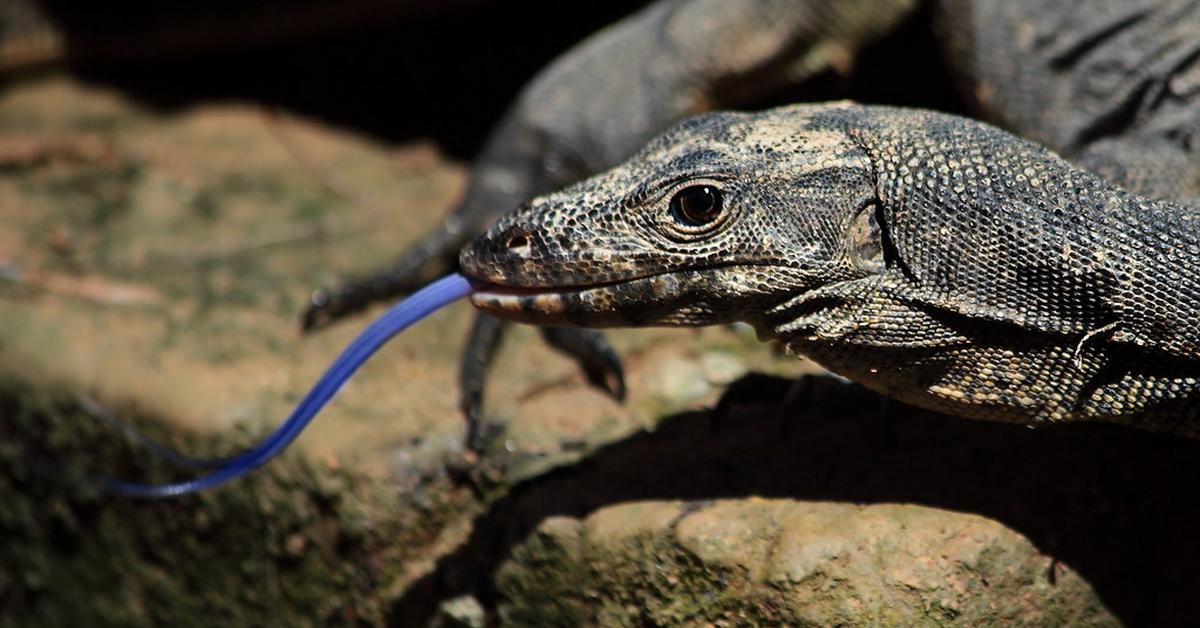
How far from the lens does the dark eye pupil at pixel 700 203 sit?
2.81 meters

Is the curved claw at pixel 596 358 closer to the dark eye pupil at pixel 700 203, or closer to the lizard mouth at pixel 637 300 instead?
the lizard mouth at pixel 637 300

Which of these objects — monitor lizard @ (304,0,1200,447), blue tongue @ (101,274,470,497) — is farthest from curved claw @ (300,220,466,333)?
blue tongue @ (101,274,470,497)

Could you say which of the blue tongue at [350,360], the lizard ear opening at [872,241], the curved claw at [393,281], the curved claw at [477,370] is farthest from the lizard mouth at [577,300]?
the curved claw at [393,281]

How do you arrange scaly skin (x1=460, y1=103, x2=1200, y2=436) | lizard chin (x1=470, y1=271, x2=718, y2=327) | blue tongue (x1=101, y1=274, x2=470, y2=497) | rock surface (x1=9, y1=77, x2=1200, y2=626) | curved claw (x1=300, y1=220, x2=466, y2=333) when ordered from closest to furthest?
1. scaly skin (x1=460, y1=103, x2=1200, y2=436)
2. lizard chin (x1=470, y1=271, x2=718, y2=327)
3. rock surface (x1=9, y1=77, x2=1200, y2=626)
4. blue tongue (x1=101, y1=274, x2=470, y2=497)
5. curved claw (x1=300, y1=220, x2=466, y2=333)

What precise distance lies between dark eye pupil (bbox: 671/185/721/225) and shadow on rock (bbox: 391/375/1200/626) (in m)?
0.79

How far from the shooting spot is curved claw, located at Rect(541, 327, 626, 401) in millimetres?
3932

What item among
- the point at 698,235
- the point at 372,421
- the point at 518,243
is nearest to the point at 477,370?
the point at 372,421

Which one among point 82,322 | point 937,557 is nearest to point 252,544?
point 82,322

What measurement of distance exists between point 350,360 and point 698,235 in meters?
1.03

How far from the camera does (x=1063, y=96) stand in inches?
158

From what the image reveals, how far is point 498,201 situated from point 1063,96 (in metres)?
1.96

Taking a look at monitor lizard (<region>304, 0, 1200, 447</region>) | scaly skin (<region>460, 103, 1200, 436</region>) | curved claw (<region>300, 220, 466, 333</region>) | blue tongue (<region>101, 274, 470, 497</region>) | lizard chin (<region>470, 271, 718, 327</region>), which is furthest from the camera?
curved claw (<region>300, 220, 466, 333</region>)

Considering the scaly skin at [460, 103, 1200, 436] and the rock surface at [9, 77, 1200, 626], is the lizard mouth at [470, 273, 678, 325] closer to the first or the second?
the scaly skin at [460, 103, 1200, 436]

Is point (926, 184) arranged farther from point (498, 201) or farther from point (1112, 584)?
point (498, 201)
